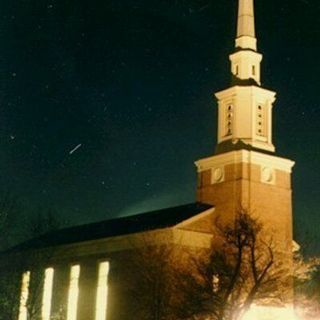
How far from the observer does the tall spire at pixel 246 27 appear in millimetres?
66062

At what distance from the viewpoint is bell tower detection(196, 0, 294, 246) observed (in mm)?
61844

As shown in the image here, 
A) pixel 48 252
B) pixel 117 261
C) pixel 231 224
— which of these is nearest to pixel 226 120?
pixel 231 224

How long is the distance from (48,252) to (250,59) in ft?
76.3

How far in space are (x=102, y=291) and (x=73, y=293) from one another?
4.58 metres

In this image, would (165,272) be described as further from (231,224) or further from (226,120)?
(226,120)

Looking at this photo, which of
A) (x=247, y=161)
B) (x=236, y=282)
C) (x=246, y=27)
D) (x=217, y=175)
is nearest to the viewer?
(x=236, y=282)

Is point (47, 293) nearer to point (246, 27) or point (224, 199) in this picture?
point (224, 199)

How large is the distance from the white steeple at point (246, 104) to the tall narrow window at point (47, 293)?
19.1 m

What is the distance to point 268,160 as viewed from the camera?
62.8 metres

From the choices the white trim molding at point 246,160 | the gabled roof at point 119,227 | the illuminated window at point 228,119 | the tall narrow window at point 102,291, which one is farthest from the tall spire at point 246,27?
the tall narrow window at point 102,291

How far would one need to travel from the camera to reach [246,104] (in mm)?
63688

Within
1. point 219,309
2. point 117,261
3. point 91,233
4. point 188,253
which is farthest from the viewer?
point 91,233

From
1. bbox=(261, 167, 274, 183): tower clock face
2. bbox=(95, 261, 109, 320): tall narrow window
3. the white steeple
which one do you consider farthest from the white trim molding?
bbox=(95, 261, 109, 320): tall narrow window

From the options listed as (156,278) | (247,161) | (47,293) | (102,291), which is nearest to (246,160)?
(247,161)
